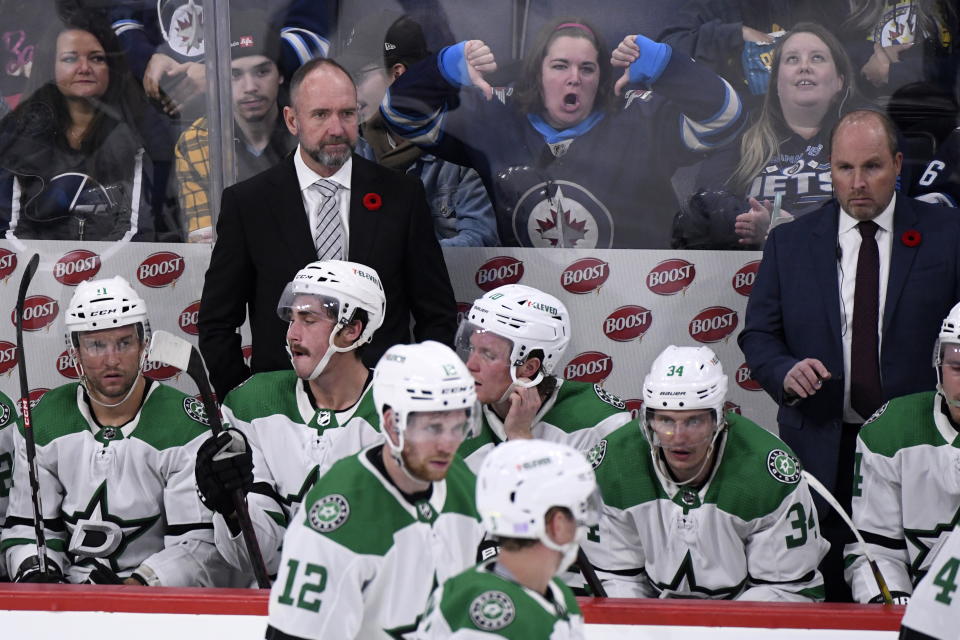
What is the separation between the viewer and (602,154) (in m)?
5.20

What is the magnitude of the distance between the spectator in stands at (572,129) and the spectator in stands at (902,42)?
494mm

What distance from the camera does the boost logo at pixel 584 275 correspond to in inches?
205

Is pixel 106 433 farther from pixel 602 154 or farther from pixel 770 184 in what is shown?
pixel 770 184

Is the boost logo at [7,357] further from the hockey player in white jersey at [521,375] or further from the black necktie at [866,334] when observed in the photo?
the black necktie at [866,334]

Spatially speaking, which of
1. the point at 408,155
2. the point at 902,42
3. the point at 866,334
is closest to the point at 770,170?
the point at 902,42

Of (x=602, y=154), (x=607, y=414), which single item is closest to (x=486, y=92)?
(x=602, y=154)

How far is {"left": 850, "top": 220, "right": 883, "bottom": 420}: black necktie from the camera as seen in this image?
438cm

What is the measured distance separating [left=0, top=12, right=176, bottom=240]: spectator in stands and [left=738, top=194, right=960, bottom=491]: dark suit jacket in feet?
7.51

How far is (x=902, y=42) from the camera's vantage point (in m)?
5.04

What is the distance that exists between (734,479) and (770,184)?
69.8 inches

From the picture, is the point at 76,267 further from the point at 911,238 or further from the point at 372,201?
the point at 911,238

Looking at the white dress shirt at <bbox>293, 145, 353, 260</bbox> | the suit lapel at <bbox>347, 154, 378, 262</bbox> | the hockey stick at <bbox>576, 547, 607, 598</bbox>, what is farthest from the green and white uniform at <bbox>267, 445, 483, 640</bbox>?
the white dress shirt at <bbox>293, 145, 353, 260</bbox>

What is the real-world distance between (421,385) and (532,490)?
1.38 ft

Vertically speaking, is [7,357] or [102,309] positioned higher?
[102,309]
